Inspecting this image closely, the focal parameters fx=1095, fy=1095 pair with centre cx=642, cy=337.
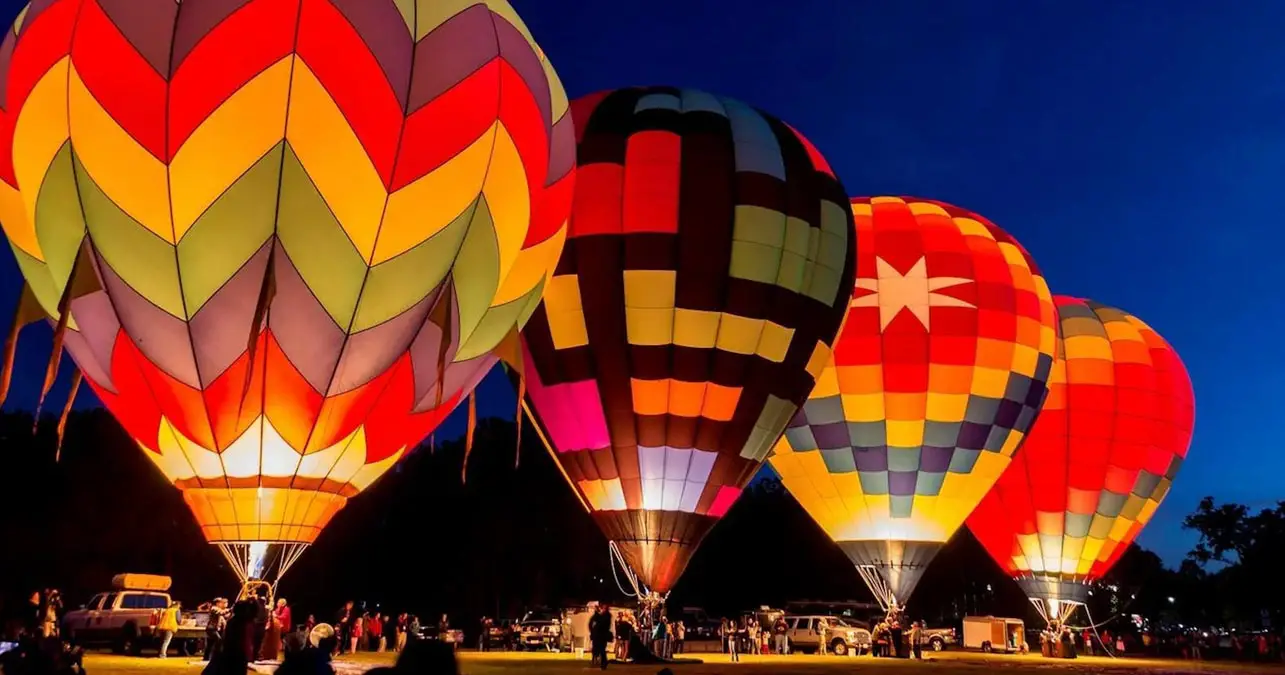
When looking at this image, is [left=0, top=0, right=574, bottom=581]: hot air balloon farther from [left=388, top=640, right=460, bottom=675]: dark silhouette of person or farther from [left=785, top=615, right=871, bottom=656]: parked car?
[left=785, top=615, right=871, bottom=656]: parked car

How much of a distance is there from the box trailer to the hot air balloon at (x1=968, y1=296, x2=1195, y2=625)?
4.25 metres

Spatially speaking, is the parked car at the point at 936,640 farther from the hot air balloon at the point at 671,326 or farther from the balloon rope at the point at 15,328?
the balloon rope at the point at 15,328

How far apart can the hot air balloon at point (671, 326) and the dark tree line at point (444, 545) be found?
1892 cm

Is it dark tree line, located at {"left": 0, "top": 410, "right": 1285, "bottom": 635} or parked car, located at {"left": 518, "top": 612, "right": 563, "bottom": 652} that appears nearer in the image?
parked car, located at {"left": 518, "top": 612, "right": 563, "bottom": 652}

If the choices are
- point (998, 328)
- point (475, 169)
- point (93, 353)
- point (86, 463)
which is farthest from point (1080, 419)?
point (86, 463)

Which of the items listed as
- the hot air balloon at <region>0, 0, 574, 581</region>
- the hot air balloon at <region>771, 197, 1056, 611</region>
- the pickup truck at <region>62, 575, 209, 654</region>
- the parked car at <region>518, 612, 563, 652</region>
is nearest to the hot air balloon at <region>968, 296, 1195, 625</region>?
the hot air balloon at <region>771, 197, 1056, 611</region>

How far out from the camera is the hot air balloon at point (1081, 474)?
22.5m

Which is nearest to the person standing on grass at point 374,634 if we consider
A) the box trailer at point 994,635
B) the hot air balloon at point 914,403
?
the hot air balloon at point 914,403

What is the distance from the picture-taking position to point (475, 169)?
9.45 metres

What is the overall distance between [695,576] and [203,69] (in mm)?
34882

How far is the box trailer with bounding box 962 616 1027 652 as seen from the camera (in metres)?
26.9

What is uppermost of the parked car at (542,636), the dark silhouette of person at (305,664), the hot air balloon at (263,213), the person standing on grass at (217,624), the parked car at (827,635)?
the hot air balloon at (263,213)

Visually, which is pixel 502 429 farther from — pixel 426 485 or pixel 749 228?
pixel 749 228

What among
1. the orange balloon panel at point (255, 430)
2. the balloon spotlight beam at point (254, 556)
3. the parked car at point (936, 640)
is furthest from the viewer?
the parked car at point (936, 640)
